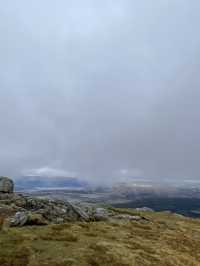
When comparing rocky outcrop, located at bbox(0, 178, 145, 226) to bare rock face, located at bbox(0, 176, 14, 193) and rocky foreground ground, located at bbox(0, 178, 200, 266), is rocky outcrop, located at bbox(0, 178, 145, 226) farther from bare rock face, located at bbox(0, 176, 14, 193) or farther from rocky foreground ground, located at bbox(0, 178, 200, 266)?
bare rock face, located at bbox(0, 176, 14, 193)

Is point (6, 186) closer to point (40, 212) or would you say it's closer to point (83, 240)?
point (40, 212)

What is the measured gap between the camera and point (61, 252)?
31.0 meters

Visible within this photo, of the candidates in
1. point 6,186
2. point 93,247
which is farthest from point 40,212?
point 6,186

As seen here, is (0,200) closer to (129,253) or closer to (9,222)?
(9,222)

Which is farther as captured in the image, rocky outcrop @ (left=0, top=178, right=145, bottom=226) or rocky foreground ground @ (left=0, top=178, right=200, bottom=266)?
rocky outcrop @ (left=0, top=178, right=145, bottom=226)

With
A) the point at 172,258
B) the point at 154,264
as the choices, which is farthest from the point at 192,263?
the point at 154,264

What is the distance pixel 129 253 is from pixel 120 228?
15336 millimetres

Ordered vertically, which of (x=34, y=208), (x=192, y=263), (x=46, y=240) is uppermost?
(x=34, y=208)

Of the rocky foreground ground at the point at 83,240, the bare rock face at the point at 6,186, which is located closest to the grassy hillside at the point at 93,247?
the rocky foreground ground at the point at 83,240

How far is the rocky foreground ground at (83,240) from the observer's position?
29942mm

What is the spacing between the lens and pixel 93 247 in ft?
112

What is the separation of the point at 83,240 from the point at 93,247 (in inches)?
124

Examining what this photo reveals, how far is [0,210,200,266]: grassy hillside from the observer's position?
96.5ft

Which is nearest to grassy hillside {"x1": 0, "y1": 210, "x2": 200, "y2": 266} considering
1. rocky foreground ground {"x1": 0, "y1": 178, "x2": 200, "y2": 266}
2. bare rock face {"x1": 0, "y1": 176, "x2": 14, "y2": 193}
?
rocky foreground ground {"x1": 0, "y1": 178, "x2": 200, "y2": 266}
